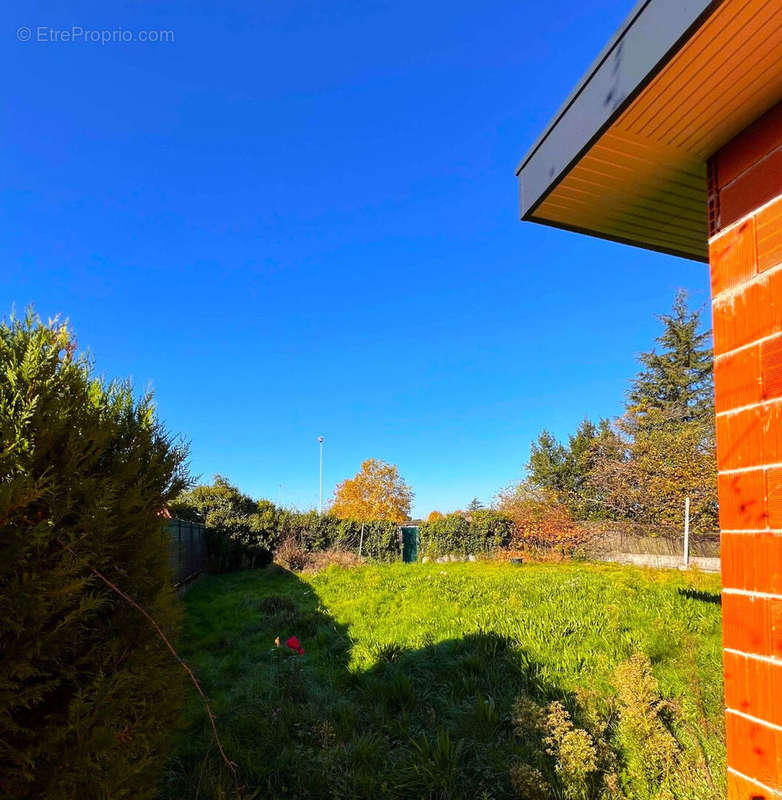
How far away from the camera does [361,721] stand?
3.69 m

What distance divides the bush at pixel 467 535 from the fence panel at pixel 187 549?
27.2 feet

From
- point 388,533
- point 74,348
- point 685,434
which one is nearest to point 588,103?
point 74,348

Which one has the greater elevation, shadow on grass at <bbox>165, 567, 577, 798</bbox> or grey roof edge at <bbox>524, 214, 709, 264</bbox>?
grey roof edge at <bbox>524, 214, 709, 264</bbox>

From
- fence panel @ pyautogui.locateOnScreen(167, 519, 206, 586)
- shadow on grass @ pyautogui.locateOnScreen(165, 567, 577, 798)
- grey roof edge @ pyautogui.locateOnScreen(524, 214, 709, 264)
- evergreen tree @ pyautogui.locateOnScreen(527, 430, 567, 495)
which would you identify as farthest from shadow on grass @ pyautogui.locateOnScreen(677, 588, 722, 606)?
evergreen tree @ pyautogui.locateOnScreen(527, 430, 567, 495)

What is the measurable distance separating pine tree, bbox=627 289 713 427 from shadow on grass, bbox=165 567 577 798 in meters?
23.1

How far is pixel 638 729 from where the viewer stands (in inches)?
116

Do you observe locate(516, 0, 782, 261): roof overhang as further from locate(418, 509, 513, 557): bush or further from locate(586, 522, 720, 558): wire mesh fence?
locate(418, 509, 513, 557): bush

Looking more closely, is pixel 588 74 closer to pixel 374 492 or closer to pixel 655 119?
pixel 655 119

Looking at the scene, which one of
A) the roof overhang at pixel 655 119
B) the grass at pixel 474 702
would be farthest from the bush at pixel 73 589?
the roof overhang at pixel 655 119

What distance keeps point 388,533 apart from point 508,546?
474 cm

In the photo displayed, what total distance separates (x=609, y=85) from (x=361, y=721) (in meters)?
4.28

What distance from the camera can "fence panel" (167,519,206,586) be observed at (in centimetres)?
938

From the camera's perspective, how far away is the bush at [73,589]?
5.08ft

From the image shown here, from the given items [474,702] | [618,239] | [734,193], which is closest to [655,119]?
[734,193]
